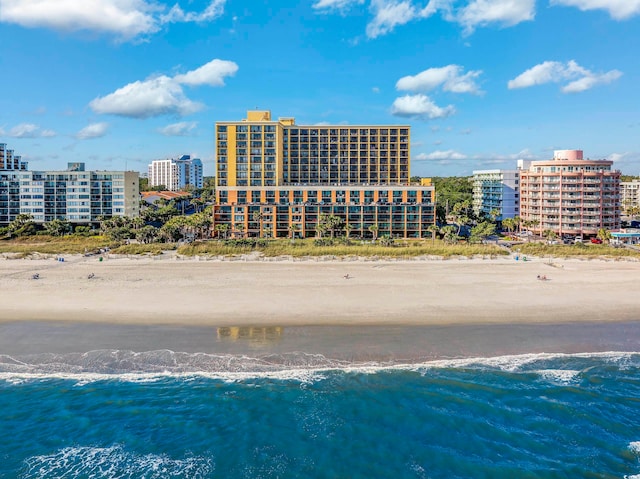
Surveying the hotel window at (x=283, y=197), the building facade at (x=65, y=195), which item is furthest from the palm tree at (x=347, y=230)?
the building facade at (x=65, y=195)

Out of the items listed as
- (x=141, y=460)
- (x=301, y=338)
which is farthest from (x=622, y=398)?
(x=141, y=460)

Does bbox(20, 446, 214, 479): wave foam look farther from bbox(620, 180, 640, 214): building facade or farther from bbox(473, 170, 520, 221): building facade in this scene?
bbox(620, 180, 640, 214): building facade

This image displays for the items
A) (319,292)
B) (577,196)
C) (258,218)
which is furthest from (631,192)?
(319,292)

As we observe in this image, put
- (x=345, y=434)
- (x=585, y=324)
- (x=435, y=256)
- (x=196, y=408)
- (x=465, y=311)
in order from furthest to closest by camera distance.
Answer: (x=435, y=256) → (x=465, y=311) → (x=585, y=324) → (x=196, y=408) → (x=345, y=434)

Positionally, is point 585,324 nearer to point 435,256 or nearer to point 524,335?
point 524,335

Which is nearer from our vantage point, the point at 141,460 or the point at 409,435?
the point at 141,460

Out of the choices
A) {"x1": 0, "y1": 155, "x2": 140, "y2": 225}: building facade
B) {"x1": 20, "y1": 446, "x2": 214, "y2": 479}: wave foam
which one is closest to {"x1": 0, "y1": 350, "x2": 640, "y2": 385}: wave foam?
{"x1": 20, "y1": 446, "x2": 214, "y2": 479}: wave foam

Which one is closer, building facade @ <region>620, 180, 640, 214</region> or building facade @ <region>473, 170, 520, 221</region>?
building facade @ <region>473, 170, 520, 221</region>

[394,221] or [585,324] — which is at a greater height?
[394,221]
